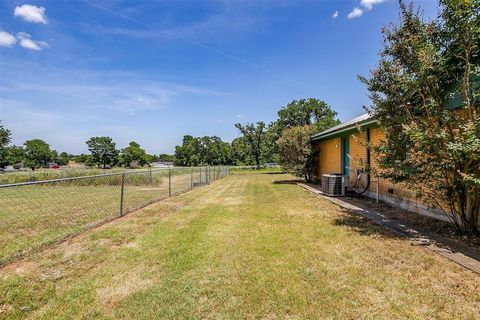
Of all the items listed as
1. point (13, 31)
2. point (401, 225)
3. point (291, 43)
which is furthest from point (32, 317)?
point (291, 43)

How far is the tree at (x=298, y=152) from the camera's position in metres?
16.0

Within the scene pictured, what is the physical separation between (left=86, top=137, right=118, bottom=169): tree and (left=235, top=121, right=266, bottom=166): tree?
50.3 metres

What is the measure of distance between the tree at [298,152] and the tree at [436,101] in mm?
10223

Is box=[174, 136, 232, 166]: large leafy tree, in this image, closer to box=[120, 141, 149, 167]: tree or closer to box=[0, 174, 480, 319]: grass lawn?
box=[120, 141, 149, 167]: tree

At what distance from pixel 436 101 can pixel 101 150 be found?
85.8 metres

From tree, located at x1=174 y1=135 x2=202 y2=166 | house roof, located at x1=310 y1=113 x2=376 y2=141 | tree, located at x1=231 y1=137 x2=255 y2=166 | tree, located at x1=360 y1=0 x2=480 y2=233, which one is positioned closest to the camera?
tree, located at x1=360 y1=0 x2=480 y2=233

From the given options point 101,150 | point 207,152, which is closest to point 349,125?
point 207,152

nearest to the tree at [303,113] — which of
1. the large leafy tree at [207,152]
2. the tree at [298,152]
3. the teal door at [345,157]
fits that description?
the tree at [298,152]

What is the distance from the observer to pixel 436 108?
4.82 metres

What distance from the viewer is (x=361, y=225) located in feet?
18.7

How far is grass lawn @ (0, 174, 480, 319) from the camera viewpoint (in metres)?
2.54

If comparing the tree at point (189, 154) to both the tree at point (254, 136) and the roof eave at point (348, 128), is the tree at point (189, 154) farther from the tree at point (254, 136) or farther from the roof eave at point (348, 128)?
the roof eave at point (348, 128)

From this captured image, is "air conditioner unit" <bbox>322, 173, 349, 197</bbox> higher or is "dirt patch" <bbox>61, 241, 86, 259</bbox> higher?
"air conditioner unit" <bbox>322, 173, 349, 197</bbox>

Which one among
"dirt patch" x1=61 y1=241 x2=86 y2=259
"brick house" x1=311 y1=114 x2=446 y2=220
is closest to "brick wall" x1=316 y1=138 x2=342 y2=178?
"brick house" x1=311 y1=114 x2=446 y2=220
